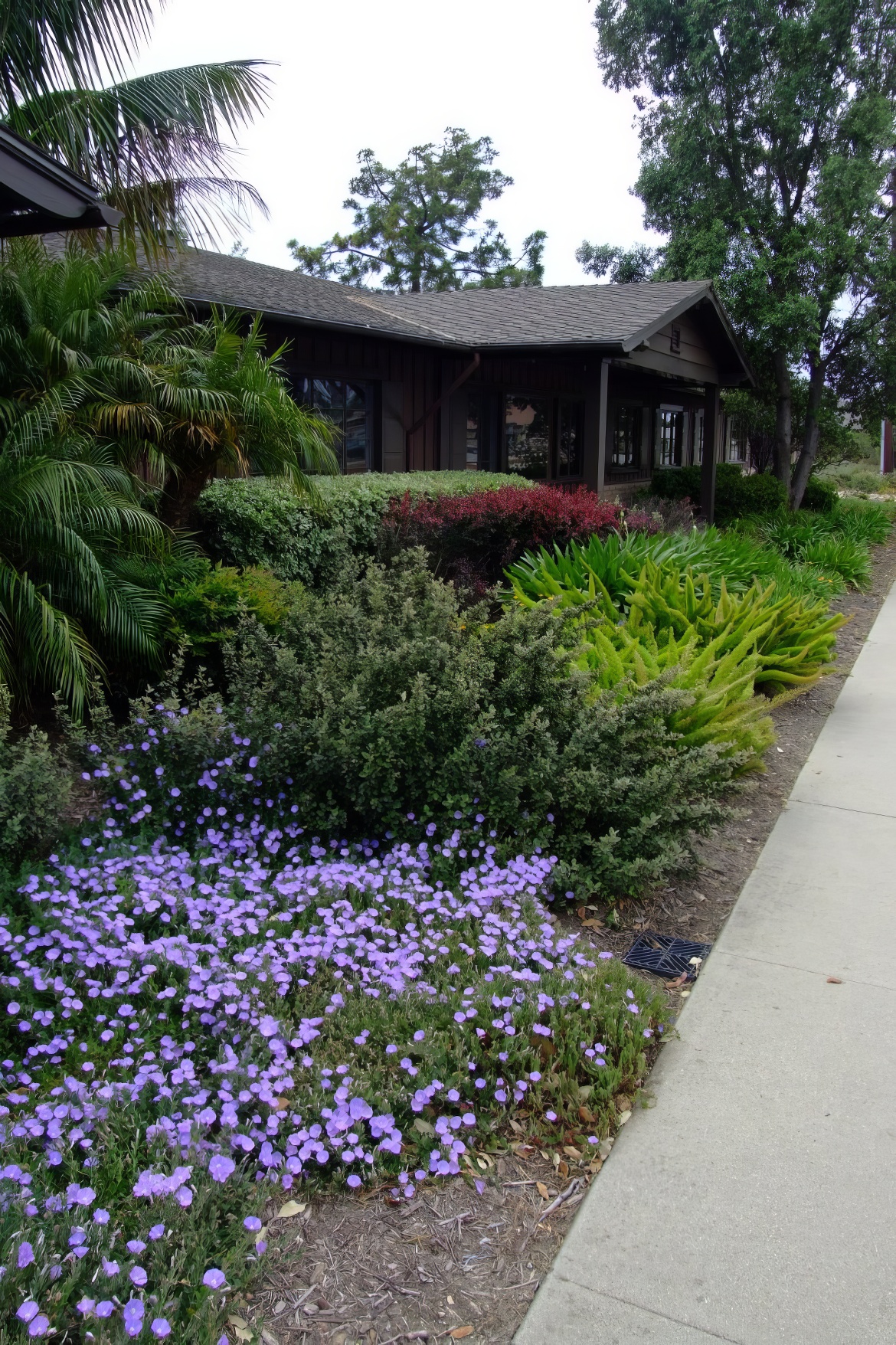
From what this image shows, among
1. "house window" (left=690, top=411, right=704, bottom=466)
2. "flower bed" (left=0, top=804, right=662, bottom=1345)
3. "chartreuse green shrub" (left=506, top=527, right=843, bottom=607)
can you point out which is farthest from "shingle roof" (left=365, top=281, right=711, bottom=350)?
"flower bed" (left=0, top=804, right=662, bottom=1345)

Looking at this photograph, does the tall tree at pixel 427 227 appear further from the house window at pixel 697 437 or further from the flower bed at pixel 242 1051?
the flower bed at pixel 242 1051

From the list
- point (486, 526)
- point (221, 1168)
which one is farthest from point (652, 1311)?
point (486, 526)

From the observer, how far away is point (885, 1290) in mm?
2307

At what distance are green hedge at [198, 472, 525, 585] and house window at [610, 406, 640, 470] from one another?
12.3 m

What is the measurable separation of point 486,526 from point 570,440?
9836 millimetres

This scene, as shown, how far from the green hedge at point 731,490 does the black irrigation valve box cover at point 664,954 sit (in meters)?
15.3

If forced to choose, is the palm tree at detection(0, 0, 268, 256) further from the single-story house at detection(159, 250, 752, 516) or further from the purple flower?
the purple flower

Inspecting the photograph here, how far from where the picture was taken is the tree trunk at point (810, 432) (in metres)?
20.7

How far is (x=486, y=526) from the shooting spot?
31.4 feet

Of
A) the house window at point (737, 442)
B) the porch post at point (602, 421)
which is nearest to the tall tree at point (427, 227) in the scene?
the house window at point (737, 442)

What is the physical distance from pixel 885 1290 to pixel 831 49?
2134 cm

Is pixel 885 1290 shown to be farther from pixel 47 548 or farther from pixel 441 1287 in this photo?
pixel 47 548

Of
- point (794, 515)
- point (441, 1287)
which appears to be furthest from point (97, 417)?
point (794, 515)

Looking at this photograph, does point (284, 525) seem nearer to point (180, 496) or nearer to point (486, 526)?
point (180, 496)
